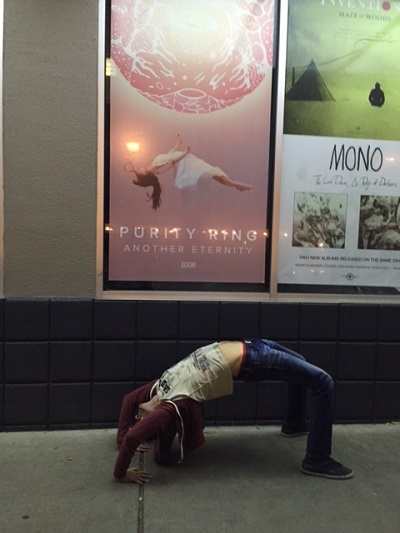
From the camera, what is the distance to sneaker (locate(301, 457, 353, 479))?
328 centimetres

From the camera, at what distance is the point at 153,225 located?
4.04 m

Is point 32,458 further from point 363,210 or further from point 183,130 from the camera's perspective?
point 363,210

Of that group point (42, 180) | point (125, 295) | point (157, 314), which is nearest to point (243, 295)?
point (157, 314)

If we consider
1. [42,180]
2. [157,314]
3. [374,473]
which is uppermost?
[42,180]

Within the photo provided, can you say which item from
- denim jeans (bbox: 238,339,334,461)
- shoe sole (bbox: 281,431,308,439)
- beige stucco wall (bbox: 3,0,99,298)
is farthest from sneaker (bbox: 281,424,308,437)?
beige stucco wall (bbox: 3,0,99,298)

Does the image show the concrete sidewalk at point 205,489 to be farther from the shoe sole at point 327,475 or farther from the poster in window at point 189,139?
the poster in window at point 189,139

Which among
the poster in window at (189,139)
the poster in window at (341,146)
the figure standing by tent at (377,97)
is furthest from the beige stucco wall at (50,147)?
the figure standing by tent at (377,97)

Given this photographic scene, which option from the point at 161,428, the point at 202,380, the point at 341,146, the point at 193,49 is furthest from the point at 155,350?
the point at 193,49

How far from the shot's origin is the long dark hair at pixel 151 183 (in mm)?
4004

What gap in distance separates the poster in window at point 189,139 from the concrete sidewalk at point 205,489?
4.64 ft

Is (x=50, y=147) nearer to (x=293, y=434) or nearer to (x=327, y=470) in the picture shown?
(x=293, y=434)

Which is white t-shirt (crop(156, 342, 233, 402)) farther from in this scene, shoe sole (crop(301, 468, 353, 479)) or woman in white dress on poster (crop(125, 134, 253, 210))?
woman in white dress on poster (crop(125, 134, 253, 210))

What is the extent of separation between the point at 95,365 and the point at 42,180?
62.7 inches

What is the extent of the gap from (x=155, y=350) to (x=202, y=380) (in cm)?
86
